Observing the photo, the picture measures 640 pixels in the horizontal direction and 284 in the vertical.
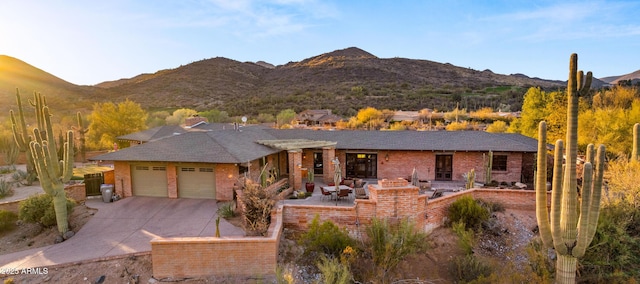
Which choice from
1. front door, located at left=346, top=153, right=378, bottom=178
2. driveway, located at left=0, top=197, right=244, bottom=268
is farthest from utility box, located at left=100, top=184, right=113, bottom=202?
front door, located at left=346, top=153, right=378, bottom=178

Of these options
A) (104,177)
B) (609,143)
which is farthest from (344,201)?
(609,143)

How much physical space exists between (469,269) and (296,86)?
61021 millimetres

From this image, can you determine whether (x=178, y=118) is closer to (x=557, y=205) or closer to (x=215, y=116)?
(x=215, y=116)

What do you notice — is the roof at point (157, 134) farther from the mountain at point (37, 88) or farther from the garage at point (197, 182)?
the mountain at point (37, 88)

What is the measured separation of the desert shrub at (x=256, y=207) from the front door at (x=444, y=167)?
12.2 metres

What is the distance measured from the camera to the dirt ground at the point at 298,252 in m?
10.2

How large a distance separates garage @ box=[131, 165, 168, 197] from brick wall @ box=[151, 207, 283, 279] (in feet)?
22.7

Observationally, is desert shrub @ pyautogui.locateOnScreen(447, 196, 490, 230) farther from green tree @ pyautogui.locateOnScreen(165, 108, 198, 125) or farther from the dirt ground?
green tree @ pyautogui.locateOnScreen(165, 108, 198, 125)

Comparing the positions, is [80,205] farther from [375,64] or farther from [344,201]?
[375,64]

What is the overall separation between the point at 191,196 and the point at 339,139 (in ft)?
32.5

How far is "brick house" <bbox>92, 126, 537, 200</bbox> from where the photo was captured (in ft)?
52.7

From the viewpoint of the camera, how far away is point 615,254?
11562mm

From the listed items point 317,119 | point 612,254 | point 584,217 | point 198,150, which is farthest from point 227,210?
point 317,119

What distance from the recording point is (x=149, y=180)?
55.1 feet
